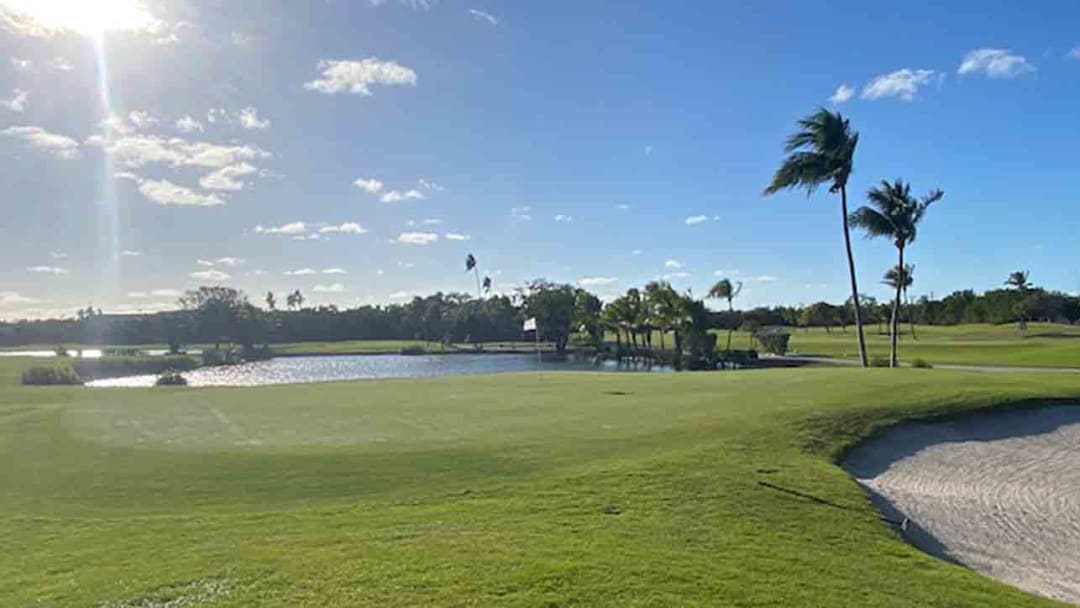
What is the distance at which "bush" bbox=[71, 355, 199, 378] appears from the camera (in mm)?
66250

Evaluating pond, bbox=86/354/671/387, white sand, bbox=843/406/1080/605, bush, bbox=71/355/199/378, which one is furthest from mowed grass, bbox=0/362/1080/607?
bush, bbox=71/355/199/378

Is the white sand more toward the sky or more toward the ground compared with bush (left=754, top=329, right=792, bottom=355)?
more toward the ground

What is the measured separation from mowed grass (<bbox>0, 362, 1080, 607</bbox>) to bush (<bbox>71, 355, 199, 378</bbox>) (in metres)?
53.7

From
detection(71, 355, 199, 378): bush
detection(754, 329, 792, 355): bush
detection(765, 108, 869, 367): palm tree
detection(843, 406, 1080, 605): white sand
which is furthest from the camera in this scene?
detection(71, 355, 199, 378): bush

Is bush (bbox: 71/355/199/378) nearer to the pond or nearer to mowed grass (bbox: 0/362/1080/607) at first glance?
the pond

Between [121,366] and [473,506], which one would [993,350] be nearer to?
[473,506]

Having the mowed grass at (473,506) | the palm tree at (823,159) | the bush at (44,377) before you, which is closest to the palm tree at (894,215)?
the palm tree at (823,159)

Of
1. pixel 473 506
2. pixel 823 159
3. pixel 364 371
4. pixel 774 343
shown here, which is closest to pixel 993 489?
pixel 473 506

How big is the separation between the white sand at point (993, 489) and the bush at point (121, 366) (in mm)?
66894

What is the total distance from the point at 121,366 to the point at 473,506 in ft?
241

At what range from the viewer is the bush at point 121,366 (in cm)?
6625

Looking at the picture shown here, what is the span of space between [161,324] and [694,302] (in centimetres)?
11289

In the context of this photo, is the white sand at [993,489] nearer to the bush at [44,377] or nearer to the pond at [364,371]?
the pond at [364,371]

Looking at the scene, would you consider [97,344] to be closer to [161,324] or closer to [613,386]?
[161,324]
